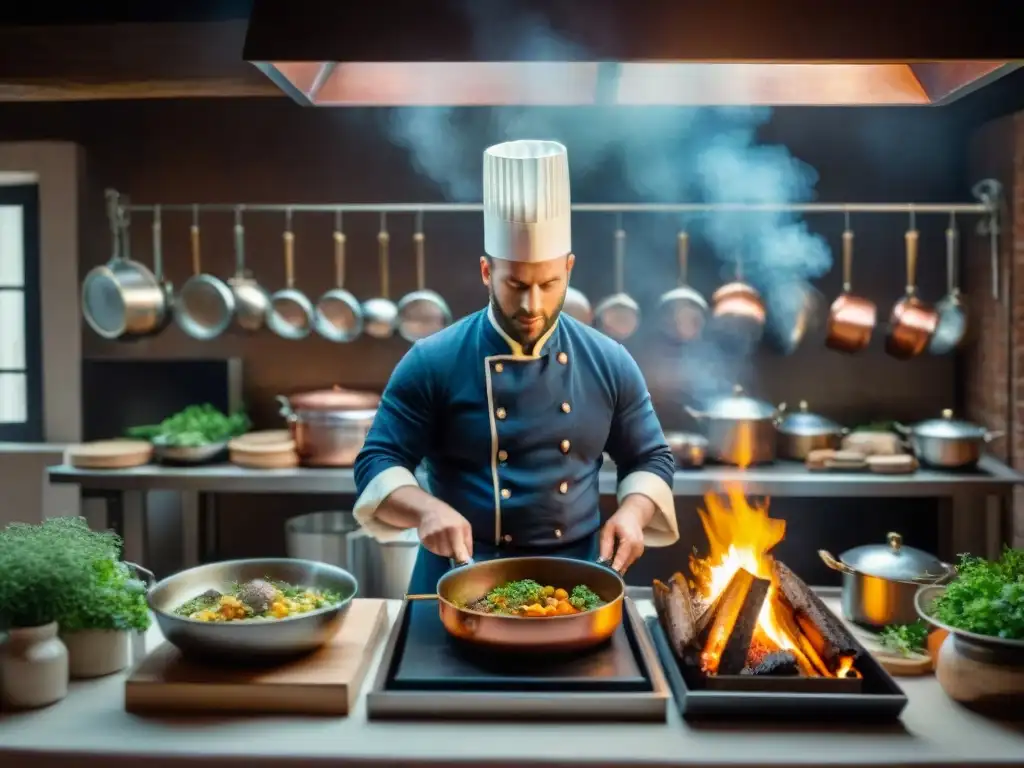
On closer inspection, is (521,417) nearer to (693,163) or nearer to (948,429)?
(948,429)

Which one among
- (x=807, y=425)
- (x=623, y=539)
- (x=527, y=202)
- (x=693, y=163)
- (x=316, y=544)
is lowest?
(x=316, y=544)

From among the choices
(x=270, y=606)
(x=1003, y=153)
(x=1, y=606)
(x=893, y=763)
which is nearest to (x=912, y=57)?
(x=893, y=763)

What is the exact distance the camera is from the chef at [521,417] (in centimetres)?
226

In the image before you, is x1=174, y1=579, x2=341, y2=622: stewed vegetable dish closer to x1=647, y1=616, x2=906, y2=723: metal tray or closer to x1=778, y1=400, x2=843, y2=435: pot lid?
x1=647, y1=616, x2=906, y2=723: metal tray

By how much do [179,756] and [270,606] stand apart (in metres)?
0.33

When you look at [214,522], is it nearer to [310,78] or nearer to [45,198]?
[45,198]

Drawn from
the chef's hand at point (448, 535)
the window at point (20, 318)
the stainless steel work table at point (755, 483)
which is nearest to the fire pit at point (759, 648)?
the chef's hand at point (448, 535)

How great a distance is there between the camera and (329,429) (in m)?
4.25

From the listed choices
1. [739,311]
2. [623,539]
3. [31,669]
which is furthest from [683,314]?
[31,669]

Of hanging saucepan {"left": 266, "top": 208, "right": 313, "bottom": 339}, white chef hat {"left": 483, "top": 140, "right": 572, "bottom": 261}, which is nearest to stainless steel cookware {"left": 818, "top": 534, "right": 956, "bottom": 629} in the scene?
white chef hat {"left": 483, "top": 140, "right": 572, "bottom": 261}

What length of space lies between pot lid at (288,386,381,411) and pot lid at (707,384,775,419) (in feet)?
4.76

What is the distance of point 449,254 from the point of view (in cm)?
492

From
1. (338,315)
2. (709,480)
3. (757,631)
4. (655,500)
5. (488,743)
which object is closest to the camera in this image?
(488,743)

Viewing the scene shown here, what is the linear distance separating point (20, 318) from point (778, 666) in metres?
4.43
